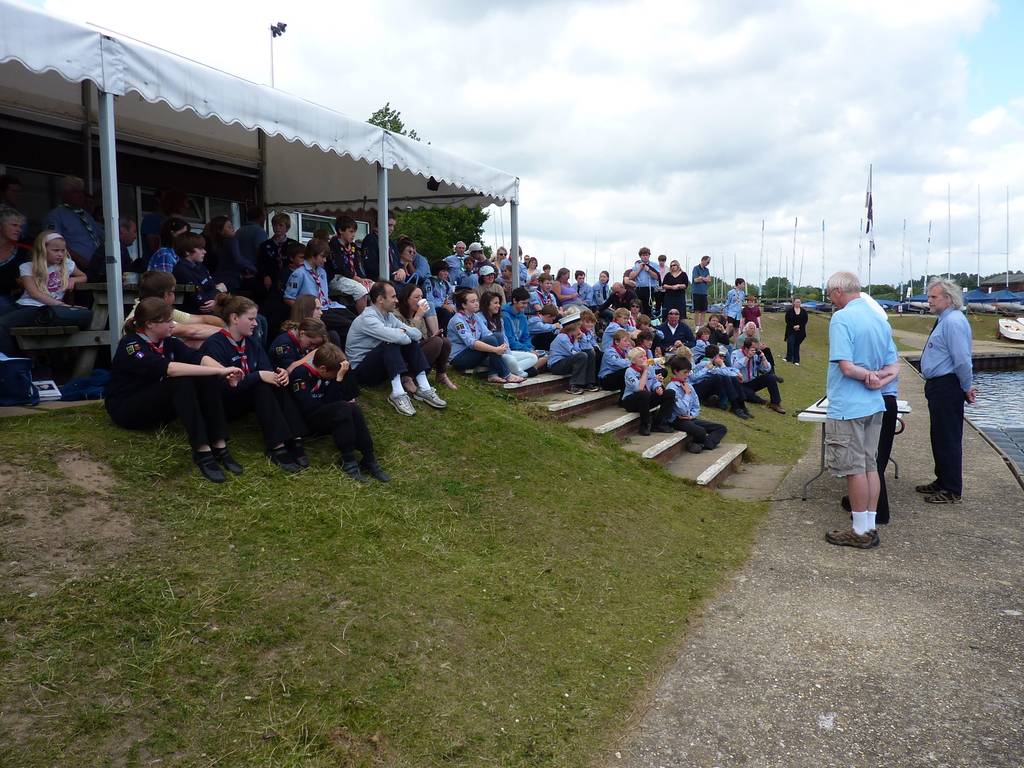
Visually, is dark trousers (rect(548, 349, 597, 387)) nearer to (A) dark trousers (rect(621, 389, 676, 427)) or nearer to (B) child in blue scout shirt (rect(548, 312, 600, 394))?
(B) child in blue scout shirt (rect(548, 312, 600, 394))

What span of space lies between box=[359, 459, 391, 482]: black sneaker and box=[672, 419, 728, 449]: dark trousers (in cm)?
497

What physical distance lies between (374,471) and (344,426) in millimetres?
392

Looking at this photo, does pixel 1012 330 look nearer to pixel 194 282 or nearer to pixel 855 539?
pixel 855 539

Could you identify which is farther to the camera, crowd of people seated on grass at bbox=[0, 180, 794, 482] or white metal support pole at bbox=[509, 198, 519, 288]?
white metal support pole at bbox=[509, 198, 519, 288]

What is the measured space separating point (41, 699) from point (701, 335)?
12.1m

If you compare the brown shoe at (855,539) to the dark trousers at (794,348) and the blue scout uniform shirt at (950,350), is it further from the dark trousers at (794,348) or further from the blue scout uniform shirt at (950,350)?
the dark trousers at (794,348)

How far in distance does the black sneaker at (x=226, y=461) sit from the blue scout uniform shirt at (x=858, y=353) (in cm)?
439

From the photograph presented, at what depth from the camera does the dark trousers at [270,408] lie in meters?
5.05

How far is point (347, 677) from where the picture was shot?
126 inches

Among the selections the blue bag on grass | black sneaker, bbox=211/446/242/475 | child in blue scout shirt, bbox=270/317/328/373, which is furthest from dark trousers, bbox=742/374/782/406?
the blue bag on grass

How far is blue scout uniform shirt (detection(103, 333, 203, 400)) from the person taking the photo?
4.66 meters

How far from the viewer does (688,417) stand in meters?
9.48

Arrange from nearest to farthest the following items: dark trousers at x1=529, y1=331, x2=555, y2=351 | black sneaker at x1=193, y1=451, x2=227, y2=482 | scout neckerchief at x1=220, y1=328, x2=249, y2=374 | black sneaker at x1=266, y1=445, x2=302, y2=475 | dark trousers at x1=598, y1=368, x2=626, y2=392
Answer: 1. black sneaker at x1=193, y1=451, x2=227, y2=482
2. black sneaker at x1=266, y1=445, x2=302, y2=475
3. scout neckerchief at x1=220, y1=328, x2=249, y2=374
4. dark trousers at x1=598, y1=368, x2=626, y2=392
5. dark trousers at x1=529, y1=331, x2=555, y2=351

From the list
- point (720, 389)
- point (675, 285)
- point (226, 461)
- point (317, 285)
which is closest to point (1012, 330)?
point (675, 285)
